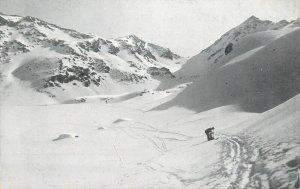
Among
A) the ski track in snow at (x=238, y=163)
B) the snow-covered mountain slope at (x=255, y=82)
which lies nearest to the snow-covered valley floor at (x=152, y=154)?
the ski track in snow at (x=238, y=163)

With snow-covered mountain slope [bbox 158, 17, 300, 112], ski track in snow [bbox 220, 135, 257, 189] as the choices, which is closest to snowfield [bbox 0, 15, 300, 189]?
ski track in snow [bbox 220, 135, 257, 189]

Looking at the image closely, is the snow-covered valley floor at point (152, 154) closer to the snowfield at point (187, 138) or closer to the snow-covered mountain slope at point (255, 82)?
the snowfield at point (187, 138)

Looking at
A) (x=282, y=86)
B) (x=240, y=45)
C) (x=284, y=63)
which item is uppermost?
(x=240, y=45)

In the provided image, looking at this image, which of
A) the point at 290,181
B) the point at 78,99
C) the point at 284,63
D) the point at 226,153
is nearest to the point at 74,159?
the point at 226,153

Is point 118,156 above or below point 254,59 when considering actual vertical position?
below

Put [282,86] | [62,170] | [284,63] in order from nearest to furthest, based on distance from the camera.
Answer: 1. [62,170]
2. [282,86]
3. [284,63]

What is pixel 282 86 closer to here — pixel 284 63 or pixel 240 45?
pixel 284 63

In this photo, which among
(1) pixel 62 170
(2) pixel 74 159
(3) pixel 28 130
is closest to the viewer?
(1) pixel 62 170

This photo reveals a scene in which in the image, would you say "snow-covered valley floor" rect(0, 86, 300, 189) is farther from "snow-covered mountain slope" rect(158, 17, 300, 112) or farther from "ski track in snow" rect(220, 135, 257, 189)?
"snow-covered mountain slope" rect(158, 17, 300, 112)

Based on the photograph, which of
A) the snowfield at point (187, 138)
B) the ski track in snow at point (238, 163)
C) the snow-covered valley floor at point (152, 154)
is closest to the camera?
the ski track in snow at point (238, 163)
